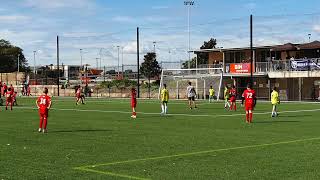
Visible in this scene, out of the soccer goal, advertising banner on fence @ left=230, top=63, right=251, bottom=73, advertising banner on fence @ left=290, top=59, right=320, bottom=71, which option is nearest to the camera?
advertising banner on fence @ left=290, top=59, right=320, bottom=71

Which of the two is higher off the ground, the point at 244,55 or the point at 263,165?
the point at 244,55

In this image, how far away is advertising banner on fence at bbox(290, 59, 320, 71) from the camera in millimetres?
54150

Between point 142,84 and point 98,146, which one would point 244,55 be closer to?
point 142,84

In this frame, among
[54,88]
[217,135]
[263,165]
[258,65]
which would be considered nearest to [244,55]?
[258,65]

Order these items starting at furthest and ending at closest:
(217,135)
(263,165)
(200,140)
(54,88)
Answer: (54,88) < (217,135) < (200,140) < (263,165)

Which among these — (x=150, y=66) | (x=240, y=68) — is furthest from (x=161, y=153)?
(x=150, y=66)

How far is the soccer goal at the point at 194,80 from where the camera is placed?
200 feet

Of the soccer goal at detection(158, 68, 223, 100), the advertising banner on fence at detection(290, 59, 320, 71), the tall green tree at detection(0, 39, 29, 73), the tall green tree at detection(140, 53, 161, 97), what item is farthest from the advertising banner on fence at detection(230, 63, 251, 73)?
the tall green tree at detection(0, 39, 29, 73)

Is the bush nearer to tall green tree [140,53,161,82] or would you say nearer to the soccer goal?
the soccer goal

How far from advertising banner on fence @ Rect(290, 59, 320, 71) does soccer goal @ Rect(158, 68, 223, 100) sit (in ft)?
26.6

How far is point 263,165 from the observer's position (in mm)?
11258

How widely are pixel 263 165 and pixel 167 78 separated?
55214mm

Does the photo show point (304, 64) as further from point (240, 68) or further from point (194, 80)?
point (194, 80)

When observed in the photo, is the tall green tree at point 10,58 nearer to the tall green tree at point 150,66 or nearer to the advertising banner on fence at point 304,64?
the tall green tree at point 150,66
